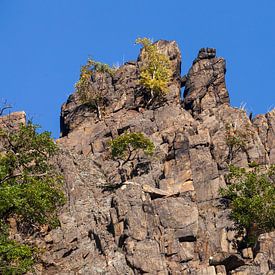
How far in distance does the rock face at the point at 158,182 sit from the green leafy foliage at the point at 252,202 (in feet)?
5.01

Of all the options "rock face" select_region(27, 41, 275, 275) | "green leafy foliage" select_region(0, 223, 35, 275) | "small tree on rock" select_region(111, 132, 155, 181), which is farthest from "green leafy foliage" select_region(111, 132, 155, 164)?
"green leafy foliage" select_region(0, 223, 35, 275)

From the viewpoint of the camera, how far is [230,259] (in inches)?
2837

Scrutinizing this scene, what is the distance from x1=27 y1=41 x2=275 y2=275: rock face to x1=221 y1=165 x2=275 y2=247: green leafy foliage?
1.53 metres

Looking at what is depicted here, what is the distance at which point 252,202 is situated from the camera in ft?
259

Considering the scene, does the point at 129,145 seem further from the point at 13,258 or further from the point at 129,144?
the point at 13,258

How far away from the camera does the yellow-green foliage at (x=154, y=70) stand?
11056cm

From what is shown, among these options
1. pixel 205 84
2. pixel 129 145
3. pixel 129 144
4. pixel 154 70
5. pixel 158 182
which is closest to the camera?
pixel 158 182

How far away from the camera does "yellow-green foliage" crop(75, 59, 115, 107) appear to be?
367ft

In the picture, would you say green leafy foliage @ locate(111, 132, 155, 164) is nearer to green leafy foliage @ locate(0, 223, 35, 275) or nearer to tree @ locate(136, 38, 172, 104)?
tree @ locate(136, 38, 172, 104)

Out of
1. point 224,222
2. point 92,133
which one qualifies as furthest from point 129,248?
point 92,133

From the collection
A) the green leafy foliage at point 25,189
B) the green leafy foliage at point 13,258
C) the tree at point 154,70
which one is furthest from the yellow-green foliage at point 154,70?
the green leafy foliage at point 13,258

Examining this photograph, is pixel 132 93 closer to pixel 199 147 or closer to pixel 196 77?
pixel 196 77

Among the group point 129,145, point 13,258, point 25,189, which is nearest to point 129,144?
point 129,145

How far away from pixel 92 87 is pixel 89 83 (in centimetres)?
74
